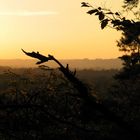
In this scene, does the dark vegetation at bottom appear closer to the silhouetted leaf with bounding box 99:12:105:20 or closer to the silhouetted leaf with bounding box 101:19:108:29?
the silhouetted leaf with bounding box 101:19:108:29

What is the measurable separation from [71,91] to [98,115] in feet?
0.67

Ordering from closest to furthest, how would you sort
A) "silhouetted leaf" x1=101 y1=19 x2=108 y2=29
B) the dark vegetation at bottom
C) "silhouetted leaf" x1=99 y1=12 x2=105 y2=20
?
the dark vegetation at bottom, "silhouetted leaf" x1=101 y1=19 x2=108 y2=29, "silhouetted leaf" x1=99 y1=12 x2=105 y2=20

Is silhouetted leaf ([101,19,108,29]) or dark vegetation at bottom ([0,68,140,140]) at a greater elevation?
silhouetted leaf ([101,19,108,29])

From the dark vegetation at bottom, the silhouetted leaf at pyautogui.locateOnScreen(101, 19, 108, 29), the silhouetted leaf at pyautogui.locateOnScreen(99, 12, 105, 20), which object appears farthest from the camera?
the silhouetted leaf at pyautogui.locateOnScreen(99, 12, 105, 20)

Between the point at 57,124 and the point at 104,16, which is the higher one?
the point at 104,16

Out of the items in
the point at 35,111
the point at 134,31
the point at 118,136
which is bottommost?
the point at 118,136

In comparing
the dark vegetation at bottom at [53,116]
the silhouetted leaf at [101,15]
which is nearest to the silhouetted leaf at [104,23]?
the silhouetted leaf at [101,15]

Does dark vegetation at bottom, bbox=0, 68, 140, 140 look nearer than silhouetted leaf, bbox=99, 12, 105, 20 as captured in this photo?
Yes

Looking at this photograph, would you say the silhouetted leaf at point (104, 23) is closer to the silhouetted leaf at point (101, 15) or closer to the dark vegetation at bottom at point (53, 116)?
the silhouetted leaf at point (101, 15)

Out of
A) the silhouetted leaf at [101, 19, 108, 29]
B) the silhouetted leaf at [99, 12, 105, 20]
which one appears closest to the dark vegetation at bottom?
the silhouetted leaf at [101, 19, 108, 29]

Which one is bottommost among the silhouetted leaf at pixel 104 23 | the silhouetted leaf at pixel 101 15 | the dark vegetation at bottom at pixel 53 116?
the dark vegetation at bottom at pixel 53 116

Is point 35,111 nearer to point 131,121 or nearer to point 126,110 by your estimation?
point 131,121

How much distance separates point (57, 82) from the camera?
10.5 feet

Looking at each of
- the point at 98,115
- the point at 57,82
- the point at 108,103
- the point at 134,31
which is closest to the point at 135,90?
the point at 134,31
